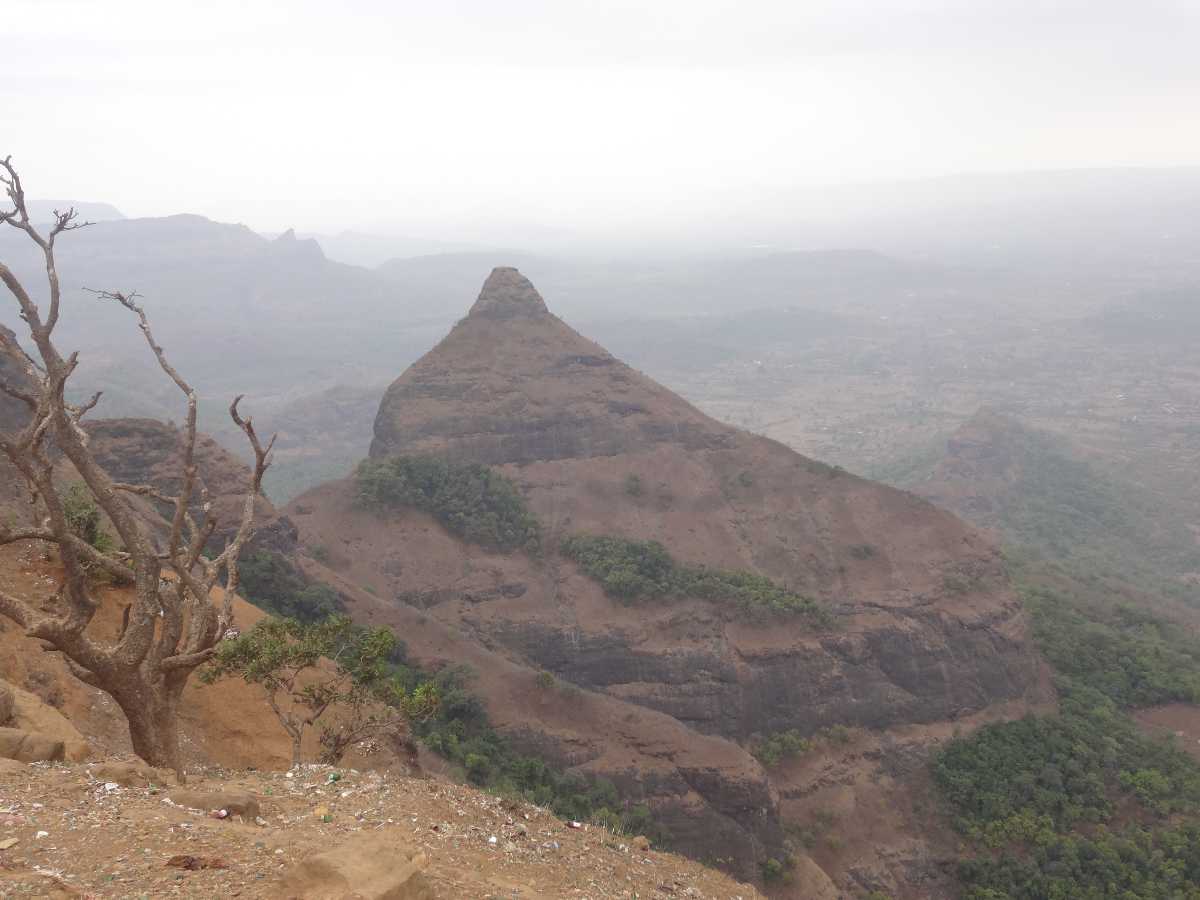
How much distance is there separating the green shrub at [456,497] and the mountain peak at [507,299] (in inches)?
548

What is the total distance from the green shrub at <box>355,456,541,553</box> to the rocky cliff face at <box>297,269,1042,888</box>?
3.13 feet

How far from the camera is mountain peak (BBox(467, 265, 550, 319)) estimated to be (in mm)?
54281

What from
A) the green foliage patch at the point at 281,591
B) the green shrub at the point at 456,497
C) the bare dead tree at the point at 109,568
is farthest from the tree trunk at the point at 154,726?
the green shrub at the point at 456,497

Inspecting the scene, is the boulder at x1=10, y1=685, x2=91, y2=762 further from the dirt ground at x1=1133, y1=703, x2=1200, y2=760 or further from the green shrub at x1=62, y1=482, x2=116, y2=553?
the dirt ground at x1=1133, y1=703, x2=1200, y2=760

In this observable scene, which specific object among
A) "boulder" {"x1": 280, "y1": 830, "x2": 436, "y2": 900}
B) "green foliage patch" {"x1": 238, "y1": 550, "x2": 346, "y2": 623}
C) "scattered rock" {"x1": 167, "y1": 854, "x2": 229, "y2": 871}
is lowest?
"green foliage patch" {"x1": 238, "y1": 550, "x2": 346, "y2": 623}

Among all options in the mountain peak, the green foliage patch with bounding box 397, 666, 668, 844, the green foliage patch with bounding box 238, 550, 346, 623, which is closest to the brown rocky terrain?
the green foliage patch with bounding box 397, 666, 668, 844

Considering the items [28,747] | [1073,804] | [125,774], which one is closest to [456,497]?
[1073,804]

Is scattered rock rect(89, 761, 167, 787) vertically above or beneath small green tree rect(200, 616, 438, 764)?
above

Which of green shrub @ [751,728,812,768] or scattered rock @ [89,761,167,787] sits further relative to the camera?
green shrub @ [751,728,812,768]

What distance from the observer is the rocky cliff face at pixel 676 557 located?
3391 cm

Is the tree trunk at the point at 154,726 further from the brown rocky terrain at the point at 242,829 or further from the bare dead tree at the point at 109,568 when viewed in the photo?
the brown rocky terrain at the point at 242,829

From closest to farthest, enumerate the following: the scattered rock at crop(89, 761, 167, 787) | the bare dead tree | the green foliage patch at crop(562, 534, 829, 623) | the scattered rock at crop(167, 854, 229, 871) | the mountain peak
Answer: the scattered rock at crop(167, 854, 229, 871) → the scattered rock at crop(89, 761, 167, 787) → the bare dead tree → the green foliage patch at crop(562, 534, 829, 623) → the mountain peak

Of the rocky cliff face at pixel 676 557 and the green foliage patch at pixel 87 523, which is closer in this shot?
the green foliage patch at pixel 87 523

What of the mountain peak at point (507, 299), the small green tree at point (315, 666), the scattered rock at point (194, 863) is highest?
the mountain peak at point (507, 299)
